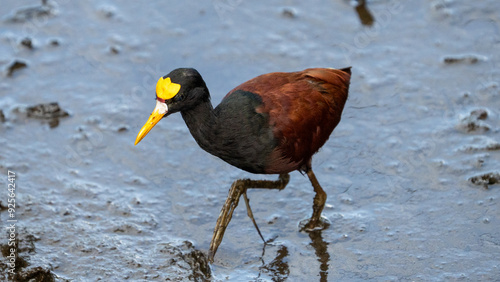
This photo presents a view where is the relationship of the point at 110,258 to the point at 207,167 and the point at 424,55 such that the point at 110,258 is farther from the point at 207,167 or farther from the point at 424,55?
the point at 424,55

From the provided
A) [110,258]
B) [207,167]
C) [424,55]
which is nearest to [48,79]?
[207,167]

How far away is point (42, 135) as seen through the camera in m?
7.19

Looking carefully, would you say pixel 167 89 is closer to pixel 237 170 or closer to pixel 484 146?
pixel 237 170

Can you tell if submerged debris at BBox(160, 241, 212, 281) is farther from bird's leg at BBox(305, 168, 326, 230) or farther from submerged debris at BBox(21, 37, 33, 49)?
submerged debris at BBox(21, 37, 33, 49)

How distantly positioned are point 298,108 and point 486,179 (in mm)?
1867

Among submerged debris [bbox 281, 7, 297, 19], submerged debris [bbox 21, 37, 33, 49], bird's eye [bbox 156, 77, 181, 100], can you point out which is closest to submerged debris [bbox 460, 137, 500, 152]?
submerged debris [bbox 281, 7, 297, 19]

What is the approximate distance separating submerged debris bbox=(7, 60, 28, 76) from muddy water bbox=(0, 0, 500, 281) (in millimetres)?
14

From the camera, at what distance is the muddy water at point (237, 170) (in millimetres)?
5750

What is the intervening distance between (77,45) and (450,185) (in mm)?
4392

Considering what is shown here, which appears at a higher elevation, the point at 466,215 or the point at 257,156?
the point at 257,156

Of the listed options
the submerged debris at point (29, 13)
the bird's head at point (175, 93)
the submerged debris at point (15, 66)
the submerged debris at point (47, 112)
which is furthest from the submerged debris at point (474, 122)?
the submerged debris at point (29, 13)

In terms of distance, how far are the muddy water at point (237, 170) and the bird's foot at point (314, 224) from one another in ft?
0.18

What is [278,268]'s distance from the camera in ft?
18.7

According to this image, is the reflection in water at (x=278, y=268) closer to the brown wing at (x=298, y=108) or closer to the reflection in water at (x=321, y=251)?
the reflection in water at (x=321, y=251)
